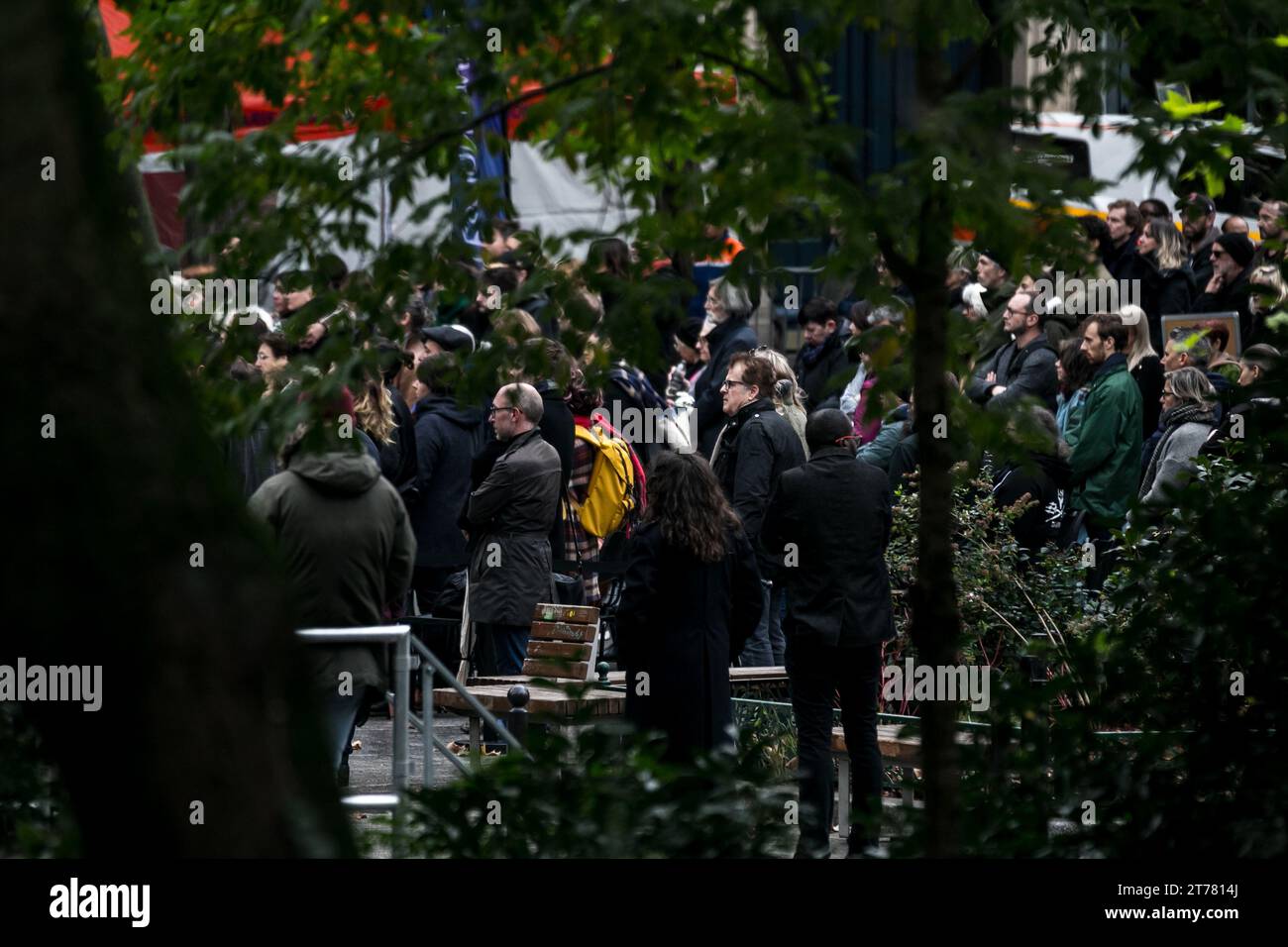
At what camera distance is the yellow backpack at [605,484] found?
13.1 metres

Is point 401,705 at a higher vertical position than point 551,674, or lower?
higher

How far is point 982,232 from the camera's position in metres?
5.04

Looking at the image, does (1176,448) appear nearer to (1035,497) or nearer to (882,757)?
(1035,497)

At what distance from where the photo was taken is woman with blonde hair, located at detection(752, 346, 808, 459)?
12835mm

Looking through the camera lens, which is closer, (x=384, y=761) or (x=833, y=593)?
(x=833, y=593)

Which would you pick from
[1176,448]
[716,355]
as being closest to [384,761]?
[716,355]

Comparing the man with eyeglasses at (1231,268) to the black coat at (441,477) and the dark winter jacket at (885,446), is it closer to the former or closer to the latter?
the dark winter jacket at (885,446)

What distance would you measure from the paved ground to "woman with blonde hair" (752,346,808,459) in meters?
2.67

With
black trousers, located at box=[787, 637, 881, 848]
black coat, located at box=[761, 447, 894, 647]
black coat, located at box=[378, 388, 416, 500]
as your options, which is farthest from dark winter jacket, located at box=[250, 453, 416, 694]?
black coat, located at box=[378, 388, 416, 500]

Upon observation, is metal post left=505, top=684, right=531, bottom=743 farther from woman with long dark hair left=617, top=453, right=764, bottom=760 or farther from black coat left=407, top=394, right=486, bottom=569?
black coat left=407, top=394, right=486, bottom=569

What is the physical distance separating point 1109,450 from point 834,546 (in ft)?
12.8

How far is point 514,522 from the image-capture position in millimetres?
12320

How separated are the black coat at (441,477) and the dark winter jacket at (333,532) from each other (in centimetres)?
443

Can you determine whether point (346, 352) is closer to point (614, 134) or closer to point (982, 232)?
point (614, 134)
